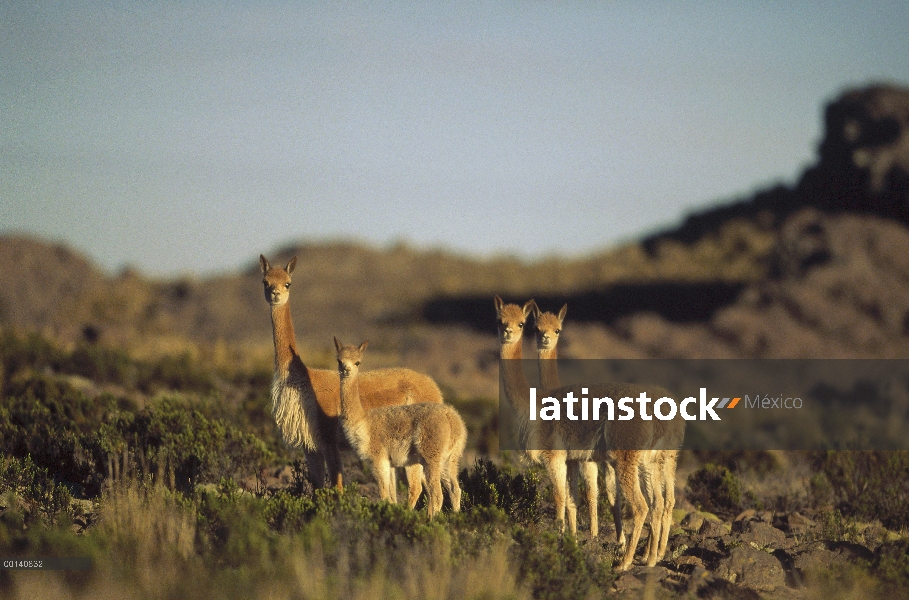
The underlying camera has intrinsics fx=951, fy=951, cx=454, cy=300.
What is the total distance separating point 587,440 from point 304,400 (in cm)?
303

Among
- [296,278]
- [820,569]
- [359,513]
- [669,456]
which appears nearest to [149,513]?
[359,513]

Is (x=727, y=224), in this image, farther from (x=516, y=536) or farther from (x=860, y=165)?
(x=516, y=536)

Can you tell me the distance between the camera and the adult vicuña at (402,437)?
954 centimetres

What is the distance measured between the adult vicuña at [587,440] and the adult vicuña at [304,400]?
1440 mm

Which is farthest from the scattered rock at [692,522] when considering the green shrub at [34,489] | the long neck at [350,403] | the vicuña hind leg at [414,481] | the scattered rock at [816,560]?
the green shrub at [34,489]

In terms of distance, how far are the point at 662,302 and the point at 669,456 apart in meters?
35.3

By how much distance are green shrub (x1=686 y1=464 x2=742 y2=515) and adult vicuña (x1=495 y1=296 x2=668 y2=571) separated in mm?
3005

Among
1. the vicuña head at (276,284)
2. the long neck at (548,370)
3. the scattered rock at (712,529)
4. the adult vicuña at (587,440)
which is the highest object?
the vicuña head at (276,284)

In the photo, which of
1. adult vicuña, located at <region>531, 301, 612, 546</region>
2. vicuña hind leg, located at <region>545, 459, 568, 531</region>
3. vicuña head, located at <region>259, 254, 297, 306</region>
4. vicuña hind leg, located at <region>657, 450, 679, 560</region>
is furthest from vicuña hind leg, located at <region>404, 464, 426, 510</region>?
vicuña hind leg, located at <region>657, 450, 679, 560</region>

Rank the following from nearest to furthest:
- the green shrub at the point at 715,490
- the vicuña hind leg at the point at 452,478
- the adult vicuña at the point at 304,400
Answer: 1. the vicuña hind leg at the point at 452,478
2. the adult vicuña at the point at 304,400
3. the green shrub at the point at 715,490

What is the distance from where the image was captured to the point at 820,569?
8219mm

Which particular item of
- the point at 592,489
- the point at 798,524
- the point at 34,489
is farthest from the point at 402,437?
the point at 798,524

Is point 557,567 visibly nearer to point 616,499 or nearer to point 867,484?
point 616,499

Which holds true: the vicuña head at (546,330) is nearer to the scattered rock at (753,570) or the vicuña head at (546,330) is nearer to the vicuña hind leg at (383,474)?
the vicuña hind leg at (383,474)
